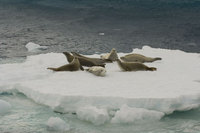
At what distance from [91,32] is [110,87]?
8.13m

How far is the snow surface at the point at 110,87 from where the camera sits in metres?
6.18

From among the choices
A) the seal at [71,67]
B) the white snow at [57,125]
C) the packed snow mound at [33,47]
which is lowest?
the packed snow mound at [33,47]

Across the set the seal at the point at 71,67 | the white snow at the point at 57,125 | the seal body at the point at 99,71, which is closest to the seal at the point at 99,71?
the seal body at the point at 99,71

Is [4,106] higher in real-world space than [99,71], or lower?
lower

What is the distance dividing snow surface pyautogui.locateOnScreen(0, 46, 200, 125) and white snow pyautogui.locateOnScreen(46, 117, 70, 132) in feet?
1.22

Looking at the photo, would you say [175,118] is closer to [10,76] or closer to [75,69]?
[75,69]

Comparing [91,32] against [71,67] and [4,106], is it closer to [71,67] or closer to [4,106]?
[71,67]

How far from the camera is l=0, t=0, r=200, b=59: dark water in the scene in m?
13.0

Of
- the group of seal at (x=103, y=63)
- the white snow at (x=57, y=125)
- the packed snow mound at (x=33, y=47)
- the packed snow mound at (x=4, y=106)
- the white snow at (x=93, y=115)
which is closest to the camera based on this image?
the white snow at (x=57, y=125)

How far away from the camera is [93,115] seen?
5.88 m

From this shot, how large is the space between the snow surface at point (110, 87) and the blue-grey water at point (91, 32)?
16cm

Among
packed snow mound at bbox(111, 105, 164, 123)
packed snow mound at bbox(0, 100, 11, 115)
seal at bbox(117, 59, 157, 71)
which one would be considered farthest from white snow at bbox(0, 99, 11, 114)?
seal at bbox(117, 59, 157, 71)

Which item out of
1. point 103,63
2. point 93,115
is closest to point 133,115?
point 93,115

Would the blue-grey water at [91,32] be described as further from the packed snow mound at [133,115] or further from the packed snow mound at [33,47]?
the packed snow mound at [33,47]
